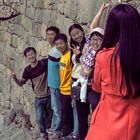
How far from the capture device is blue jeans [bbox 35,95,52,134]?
6.44 m

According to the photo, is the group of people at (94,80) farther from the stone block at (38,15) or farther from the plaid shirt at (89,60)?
the stone block at (38,15)

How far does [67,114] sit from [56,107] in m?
0.61

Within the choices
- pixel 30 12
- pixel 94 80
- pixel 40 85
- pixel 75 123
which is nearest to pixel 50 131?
pixel 40 85

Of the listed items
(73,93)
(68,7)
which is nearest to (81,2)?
(68,7)

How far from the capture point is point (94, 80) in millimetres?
3580

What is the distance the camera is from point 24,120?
8.28 metres

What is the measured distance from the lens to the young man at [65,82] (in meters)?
5.48

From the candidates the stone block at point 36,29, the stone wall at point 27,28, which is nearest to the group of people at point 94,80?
the stone wall at point 27,28

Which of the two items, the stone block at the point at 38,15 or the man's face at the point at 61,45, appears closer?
the man's face at the point at 61,45

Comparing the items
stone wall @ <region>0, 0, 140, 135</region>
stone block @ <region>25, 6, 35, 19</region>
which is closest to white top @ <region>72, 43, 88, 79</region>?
stone wall @ <region>0, 0, 140, 135</region>

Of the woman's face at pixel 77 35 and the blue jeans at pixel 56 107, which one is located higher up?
the woman's face at pixel 77 35

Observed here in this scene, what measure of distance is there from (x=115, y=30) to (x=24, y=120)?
5.07 m

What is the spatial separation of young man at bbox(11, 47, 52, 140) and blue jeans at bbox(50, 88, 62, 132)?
0.29 m

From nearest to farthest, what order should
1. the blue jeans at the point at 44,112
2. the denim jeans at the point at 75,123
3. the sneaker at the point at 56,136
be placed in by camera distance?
the denim jeans at the point at 75,123 < the sneaker at the point at 56,136 < the blue jeans at the point at 44,112
